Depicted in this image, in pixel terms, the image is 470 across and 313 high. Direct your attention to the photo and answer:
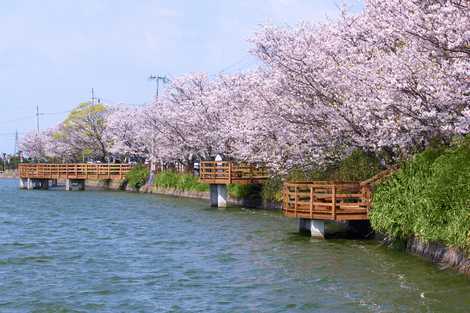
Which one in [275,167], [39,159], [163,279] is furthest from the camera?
[39,159]

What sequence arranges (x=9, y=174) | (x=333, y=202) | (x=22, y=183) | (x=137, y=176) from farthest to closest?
(x=9, y=174) < (x=22, y=183) < (x=137, y=176) < (x=333, y=202)

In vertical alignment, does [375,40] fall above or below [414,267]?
above

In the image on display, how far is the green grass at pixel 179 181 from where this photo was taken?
51003 mm

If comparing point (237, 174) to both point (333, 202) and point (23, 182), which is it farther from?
point (23, 182)

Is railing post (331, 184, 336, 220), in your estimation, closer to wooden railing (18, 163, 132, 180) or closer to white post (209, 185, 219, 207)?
white post (209, 185, 219, 207)

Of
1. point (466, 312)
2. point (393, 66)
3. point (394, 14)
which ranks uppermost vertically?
point (394, 14)

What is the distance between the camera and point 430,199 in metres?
18.0

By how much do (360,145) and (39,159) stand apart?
95.2 metres

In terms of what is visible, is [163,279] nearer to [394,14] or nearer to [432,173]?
[432,173]

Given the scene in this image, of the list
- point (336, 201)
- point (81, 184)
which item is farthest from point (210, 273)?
point (81, 184)

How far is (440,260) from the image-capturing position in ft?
60.0

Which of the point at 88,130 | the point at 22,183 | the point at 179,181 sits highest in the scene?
the point at 88,130

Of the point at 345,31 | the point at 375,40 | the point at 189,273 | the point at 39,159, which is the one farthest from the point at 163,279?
the point at 39,159

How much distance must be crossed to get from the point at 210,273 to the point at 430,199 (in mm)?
6063
